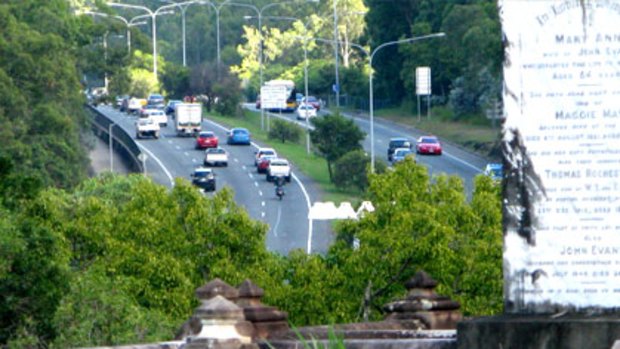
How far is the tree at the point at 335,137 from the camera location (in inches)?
3625

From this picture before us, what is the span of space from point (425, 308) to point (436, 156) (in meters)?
77.6

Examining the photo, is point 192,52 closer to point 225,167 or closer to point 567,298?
point 225,167

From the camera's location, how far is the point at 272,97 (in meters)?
113

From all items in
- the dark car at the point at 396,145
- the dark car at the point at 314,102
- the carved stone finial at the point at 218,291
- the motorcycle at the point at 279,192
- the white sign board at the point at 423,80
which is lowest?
the motorcycle at the point at 279,192

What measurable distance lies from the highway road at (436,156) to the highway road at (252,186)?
607cm

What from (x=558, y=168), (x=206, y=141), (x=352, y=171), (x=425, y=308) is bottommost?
(x=352, y=171)

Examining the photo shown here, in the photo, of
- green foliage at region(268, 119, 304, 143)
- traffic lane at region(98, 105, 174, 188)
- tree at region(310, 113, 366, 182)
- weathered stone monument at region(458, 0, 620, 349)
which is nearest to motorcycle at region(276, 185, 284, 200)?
traffic lane at region(98, 105, 174, 188)

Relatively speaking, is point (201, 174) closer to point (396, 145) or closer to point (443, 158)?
point (396, 145)

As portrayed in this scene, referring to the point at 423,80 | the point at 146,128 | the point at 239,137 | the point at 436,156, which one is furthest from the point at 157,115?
the point at 436,156

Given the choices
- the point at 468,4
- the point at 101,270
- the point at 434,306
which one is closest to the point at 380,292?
the point at 101,270

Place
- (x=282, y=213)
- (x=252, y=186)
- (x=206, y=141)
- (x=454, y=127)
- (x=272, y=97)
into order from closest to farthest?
(x=282, y=213) → (x=252, y=186) → (x=206, y=141) → (x=454, y=127) → (x=272, y=97)

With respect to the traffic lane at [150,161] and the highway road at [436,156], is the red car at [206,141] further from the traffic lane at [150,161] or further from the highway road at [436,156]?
the highway road at [436,156]

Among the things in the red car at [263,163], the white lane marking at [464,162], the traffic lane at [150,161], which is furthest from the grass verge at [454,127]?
the traffic lane at [150,161]

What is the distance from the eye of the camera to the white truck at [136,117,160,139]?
10675cm
